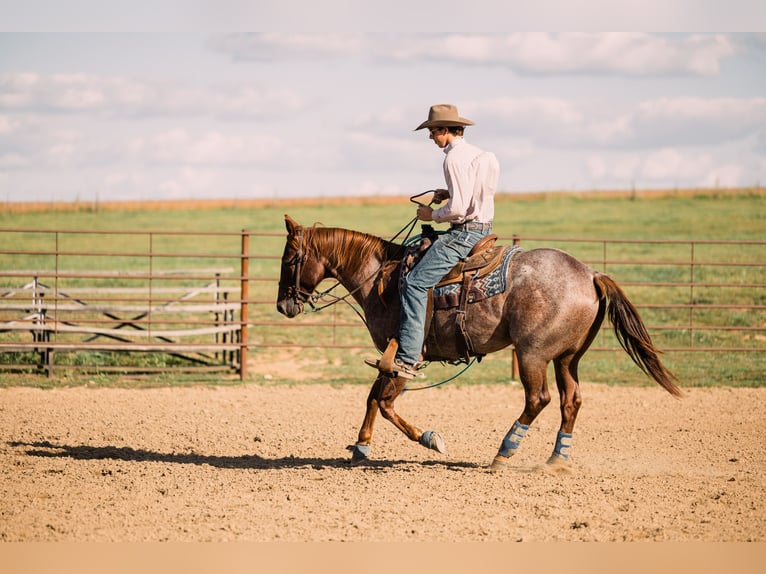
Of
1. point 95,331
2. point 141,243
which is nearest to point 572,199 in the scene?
point 141,243

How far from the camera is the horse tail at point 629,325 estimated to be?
658 centimetres

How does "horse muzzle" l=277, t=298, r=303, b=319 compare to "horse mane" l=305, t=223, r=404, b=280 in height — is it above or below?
below

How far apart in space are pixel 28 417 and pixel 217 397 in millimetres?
2123

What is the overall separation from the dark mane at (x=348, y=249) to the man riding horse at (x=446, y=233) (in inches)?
19.1

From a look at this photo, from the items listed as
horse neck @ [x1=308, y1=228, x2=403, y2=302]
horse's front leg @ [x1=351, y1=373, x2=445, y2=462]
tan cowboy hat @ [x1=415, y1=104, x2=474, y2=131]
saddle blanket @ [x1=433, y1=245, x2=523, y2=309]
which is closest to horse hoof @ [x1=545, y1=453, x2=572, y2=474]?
horse's front leg @ [x1=351, y1=373, x2=445, y2=462]

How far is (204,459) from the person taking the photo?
739cm

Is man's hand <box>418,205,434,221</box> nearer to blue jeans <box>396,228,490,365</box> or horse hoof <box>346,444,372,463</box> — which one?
blue jeans <box>396,228,490,365</box>

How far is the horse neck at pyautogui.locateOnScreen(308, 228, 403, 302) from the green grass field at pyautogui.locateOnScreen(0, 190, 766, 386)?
4.51 ft

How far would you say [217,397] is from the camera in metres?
10.3

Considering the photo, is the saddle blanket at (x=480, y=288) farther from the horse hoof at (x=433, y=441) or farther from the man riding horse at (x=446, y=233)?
the horse hoof at (x=433, y=441)

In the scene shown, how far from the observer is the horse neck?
7059 mm

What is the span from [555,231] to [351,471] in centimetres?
2661

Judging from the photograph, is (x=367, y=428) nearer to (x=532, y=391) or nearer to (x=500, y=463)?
(x=500, y=463)

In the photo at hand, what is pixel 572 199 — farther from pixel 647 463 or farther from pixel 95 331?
pixel 647 463
